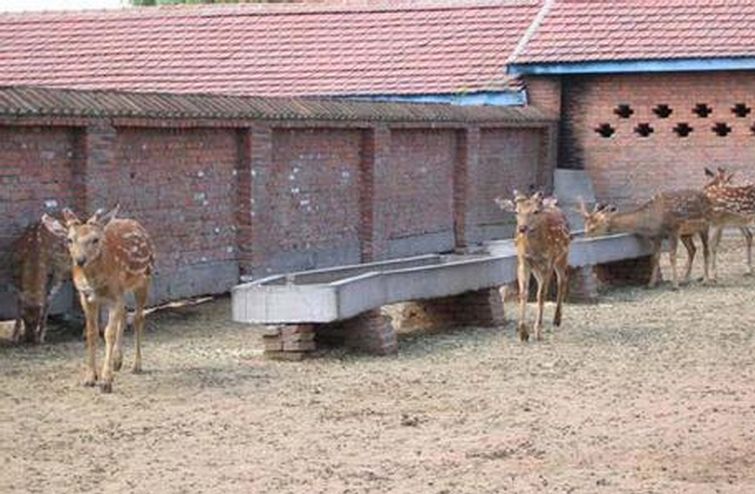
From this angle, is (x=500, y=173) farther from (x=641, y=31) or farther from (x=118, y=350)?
(x=118, y=350)

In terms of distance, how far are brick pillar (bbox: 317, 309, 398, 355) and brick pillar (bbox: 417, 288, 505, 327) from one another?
232cm

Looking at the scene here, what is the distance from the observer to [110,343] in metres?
13.9

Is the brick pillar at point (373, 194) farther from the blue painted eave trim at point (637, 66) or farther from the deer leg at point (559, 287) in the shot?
the blue painted eave trim at point (637, 66)

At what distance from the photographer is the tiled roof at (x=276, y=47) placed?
31.7 metres

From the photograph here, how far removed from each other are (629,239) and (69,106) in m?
8.68

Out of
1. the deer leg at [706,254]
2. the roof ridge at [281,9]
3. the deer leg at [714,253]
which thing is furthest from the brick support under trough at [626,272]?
the roof ridge at [281,9]

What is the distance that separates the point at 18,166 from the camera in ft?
55.9

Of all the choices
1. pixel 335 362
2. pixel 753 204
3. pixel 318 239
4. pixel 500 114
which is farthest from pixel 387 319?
pixel 500 114

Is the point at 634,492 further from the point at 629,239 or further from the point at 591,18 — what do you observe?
the point at 591,18

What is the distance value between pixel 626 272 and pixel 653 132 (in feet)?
23.2

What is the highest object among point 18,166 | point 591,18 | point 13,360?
point 591,18

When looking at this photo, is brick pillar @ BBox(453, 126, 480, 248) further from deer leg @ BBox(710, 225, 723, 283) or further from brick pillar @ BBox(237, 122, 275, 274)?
brick pillar @ BBox(237, 122, 275, 274)

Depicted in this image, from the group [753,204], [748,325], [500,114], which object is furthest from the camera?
[500,114]

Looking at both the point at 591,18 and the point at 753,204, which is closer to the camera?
the point at 753,204
